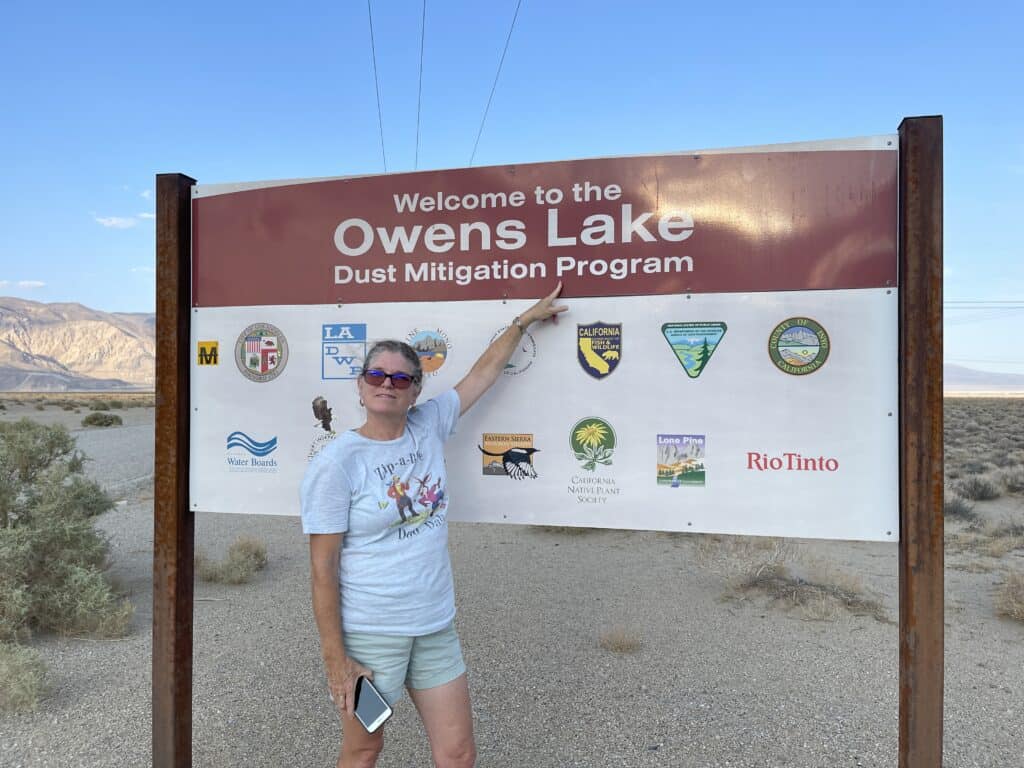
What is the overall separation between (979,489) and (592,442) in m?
12.9

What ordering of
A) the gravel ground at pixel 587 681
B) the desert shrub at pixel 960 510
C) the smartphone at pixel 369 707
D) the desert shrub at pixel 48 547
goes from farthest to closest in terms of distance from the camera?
the desert shrub at pixel 960 510 < the desert shrub at pixel 48 547 < the gravel ground at pixel 587 681 < the smartphone at pixel 369 707

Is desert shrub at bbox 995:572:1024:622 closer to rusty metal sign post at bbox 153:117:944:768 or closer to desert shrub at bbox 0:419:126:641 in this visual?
rusty metal sign post at bbox 153:117:944:768

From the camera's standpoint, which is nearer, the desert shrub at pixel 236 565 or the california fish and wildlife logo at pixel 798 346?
the california fish and wildlife logo at pixel 798 346

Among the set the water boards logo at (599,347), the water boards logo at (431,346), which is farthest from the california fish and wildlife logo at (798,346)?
the water boards logo at (431,346)

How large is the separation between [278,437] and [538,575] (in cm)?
505

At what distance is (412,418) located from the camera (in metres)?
2.36

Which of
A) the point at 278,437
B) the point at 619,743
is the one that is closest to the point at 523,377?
the point at 278,437

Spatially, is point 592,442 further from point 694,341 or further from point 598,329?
point 694,341

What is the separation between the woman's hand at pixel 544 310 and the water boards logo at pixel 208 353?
1.32 metres

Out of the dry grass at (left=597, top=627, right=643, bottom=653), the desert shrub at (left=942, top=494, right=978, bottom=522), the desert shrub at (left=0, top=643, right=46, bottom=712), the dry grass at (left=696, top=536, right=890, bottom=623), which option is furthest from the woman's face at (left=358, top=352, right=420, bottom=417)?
the desert shrub at (left=942, top=494, right=978, bottom=522)

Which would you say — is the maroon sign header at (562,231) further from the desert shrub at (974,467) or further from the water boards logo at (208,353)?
the desert shrub at (974,467)

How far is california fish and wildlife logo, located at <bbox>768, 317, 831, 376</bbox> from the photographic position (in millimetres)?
2430

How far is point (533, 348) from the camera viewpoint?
267 centimetres

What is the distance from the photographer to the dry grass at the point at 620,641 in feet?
16.9
